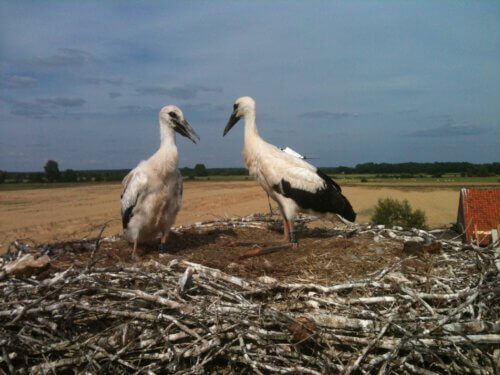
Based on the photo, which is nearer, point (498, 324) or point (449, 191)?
point (498, 324)

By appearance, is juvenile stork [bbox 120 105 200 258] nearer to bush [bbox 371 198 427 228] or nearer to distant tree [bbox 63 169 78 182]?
bush [bbox 371 198 427 228]

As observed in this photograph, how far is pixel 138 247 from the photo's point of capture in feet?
17.2

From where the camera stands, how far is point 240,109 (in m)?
5.69

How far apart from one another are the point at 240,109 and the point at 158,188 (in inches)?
65.8

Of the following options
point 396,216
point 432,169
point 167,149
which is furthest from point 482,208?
point 432,169

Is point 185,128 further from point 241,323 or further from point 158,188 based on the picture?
point 241,323

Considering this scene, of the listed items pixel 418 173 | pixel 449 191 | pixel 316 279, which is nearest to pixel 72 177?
pixel 449 191

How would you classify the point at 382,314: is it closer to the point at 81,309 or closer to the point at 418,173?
the point at 81,309

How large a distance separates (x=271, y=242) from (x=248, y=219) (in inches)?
62.9

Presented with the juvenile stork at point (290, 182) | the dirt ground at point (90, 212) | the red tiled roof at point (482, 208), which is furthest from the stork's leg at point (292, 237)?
the dirt ground at point (90, 212)

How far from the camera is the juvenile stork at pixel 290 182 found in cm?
513

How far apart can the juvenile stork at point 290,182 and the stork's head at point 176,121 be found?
89cm

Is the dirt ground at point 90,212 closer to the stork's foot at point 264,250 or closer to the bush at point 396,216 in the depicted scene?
the bush at point 396,216

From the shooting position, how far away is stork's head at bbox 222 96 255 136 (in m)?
5.62
